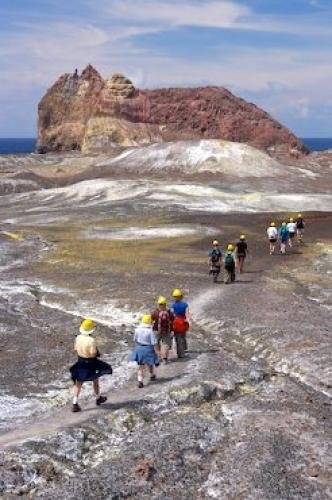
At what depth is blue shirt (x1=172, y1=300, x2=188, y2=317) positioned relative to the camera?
25656 mm

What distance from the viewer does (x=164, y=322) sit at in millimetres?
25031

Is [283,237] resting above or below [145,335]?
above

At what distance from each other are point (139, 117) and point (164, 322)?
153077mm

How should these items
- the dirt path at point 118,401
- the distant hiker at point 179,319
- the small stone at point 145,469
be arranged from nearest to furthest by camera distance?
1. the small stone at point 145,469
2. the dirt path at point 118,401
3. the distant hiker at point 179,319

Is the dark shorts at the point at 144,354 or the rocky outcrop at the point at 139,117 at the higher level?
the rocky outcrop at the point at 139,117

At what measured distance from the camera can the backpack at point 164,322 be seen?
2495 centimetres

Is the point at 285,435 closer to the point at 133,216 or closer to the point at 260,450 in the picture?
the point at 260,450

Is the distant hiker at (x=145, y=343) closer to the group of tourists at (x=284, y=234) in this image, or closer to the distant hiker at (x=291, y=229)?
the group of tourists at (x=284, y=234)

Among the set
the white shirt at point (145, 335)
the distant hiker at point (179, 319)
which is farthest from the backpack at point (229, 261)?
the white shirt at point (145, 335)

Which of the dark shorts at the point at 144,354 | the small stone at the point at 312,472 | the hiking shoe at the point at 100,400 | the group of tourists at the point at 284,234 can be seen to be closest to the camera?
the small stone at the point at 312,472

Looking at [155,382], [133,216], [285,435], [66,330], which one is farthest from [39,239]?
[285,435]

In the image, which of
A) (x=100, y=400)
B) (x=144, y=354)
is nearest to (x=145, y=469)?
(x=100, y=400)

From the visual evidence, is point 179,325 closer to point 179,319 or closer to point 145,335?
point 179,319

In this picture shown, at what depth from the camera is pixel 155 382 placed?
2331 cm
